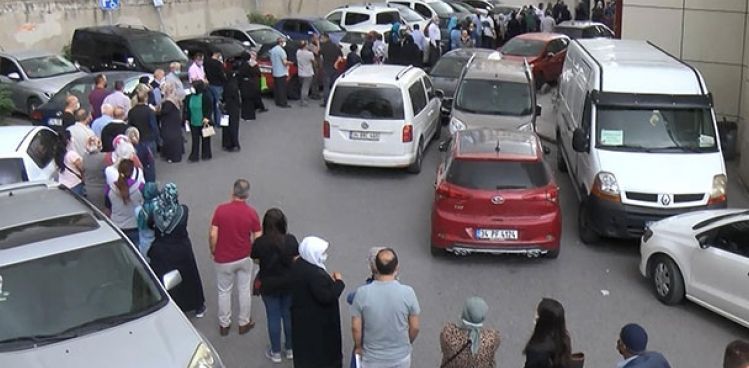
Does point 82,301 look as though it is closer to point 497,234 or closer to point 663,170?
point 497,234

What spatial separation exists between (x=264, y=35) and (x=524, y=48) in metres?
7.71

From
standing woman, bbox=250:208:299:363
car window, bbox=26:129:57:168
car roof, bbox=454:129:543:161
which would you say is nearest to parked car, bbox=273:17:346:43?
car window, bbox=26:129:57:168

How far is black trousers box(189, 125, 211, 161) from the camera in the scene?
1542 cm

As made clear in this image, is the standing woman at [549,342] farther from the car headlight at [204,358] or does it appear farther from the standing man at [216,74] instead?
the standing man at [216,74]

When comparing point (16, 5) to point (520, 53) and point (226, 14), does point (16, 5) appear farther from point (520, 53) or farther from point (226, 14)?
point (520, 53)

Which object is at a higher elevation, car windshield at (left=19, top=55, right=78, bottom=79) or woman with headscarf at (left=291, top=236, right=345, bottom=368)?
car windshield at (left=19, top=55, right=78, bottom=79)

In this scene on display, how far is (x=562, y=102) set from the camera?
52.3 ft

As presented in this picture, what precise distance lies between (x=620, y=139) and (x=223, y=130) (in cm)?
789

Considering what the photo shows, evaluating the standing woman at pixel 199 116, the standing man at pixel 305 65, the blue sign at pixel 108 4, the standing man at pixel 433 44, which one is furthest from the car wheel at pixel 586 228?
the blue sign at pixel 108 4

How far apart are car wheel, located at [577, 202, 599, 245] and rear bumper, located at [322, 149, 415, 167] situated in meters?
3.53

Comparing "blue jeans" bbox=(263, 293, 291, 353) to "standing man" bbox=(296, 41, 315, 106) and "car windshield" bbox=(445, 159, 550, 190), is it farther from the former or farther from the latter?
"standing man" bbox=(296, 41, 315, 106)

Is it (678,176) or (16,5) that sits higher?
(16,5)

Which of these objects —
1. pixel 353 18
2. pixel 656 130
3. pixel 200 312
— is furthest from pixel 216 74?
pixel 353 18

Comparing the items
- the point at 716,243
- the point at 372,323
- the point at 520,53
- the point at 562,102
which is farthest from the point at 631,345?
the point at 520,53
